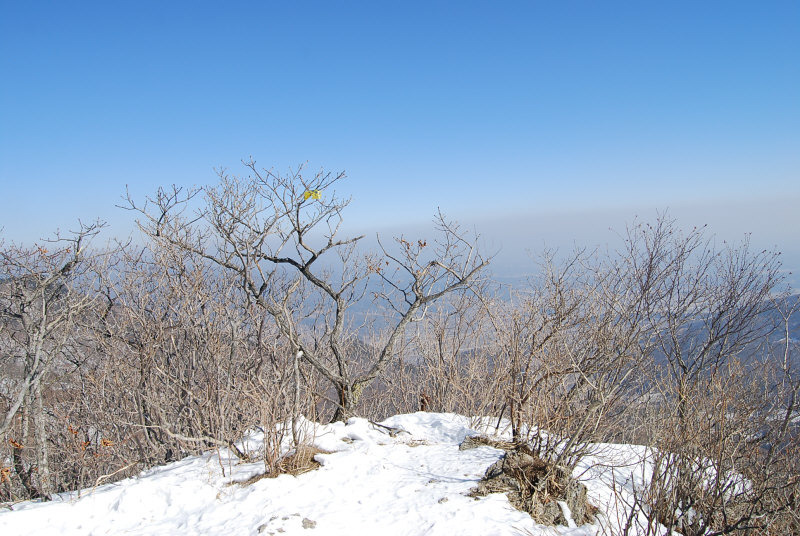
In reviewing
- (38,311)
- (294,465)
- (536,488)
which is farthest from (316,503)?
(38,311)

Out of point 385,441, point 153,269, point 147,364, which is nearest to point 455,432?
point 385,441

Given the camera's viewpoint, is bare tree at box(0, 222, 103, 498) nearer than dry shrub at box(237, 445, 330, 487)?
No

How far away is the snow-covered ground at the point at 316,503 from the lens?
14.1ft

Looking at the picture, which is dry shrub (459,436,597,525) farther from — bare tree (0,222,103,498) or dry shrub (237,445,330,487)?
bare tree (0,222,103,498)

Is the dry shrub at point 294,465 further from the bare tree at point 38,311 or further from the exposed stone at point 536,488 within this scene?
the bare tree at point 38,311

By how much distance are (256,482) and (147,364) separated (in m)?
5.13

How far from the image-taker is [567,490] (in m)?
4.64

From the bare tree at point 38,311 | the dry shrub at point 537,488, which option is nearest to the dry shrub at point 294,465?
the dry shrub at point 537,488

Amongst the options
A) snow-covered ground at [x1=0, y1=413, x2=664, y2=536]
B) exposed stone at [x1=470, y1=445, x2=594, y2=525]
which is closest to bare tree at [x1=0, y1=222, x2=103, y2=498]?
snow-covered ground at [x1=0, y1=413, x2=664, y2=536]

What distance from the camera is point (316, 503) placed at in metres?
4.70

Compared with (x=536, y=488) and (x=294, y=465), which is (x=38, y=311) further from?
(x=536, y=488)

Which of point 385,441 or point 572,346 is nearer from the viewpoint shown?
point 385,441

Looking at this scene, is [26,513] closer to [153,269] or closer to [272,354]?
[272,354]

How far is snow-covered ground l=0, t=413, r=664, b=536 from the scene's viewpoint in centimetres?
430
